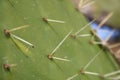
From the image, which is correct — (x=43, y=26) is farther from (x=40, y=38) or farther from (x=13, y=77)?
(x=13, y=77)

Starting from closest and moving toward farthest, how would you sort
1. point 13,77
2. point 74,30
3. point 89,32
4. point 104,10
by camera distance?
point 13,77
point 74,30
point 89,32
point 104,10

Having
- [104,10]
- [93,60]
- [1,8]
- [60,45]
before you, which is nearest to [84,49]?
[93,60]

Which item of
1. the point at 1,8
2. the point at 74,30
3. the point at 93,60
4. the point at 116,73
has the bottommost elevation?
the point at 116,73

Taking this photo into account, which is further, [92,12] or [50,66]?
[92,12]

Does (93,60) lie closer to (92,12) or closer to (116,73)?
(116,73)

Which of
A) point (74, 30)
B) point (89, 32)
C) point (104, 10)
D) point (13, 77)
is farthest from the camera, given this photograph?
point (104, 10)

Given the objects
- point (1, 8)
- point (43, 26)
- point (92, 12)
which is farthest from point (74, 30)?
point (92, 12)

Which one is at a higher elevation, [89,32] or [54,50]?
[54,50]
